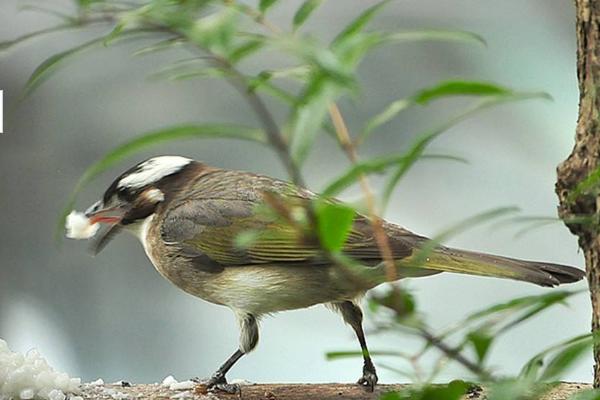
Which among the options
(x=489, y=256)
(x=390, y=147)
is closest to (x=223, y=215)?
(x=489, y=256)

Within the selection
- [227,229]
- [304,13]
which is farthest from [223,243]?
[304,13]

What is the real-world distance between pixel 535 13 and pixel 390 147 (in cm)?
58

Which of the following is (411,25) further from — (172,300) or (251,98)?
(251,98)

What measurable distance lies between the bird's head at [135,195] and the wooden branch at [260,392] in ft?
0.95

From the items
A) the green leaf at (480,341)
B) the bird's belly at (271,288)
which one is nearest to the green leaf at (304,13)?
the green leaf at (480,341)

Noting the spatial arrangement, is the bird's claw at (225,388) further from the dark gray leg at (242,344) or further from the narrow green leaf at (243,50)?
the narrow green leaf at (243,50)

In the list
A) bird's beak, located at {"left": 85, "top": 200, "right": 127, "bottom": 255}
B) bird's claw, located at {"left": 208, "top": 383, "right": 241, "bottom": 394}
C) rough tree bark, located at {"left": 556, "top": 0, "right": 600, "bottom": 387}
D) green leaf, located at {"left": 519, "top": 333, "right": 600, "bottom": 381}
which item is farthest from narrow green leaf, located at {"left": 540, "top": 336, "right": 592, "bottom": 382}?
bird's beak, located at {"left": 85, "top": 200, "right": 127, "bottom": 255}

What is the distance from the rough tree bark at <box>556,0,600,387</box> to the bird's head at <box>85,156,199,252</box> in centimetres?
103

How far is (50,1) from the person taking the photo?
3359mm

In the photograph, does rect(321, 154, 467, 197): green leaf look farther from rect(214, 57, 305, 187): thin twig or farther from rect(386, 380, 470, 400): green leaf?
rect(386, 380, 470, 400): green leaf

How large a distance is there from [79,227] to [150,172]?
0.19 meters

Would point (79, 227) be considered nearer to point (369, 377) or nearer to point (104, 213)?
point (104, 213)

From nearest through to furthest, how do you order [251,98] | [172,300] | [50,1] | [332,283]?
[251,98], [332,283], [50,1], [172,300]

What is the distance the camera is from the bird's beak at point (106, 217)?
7.59ft
